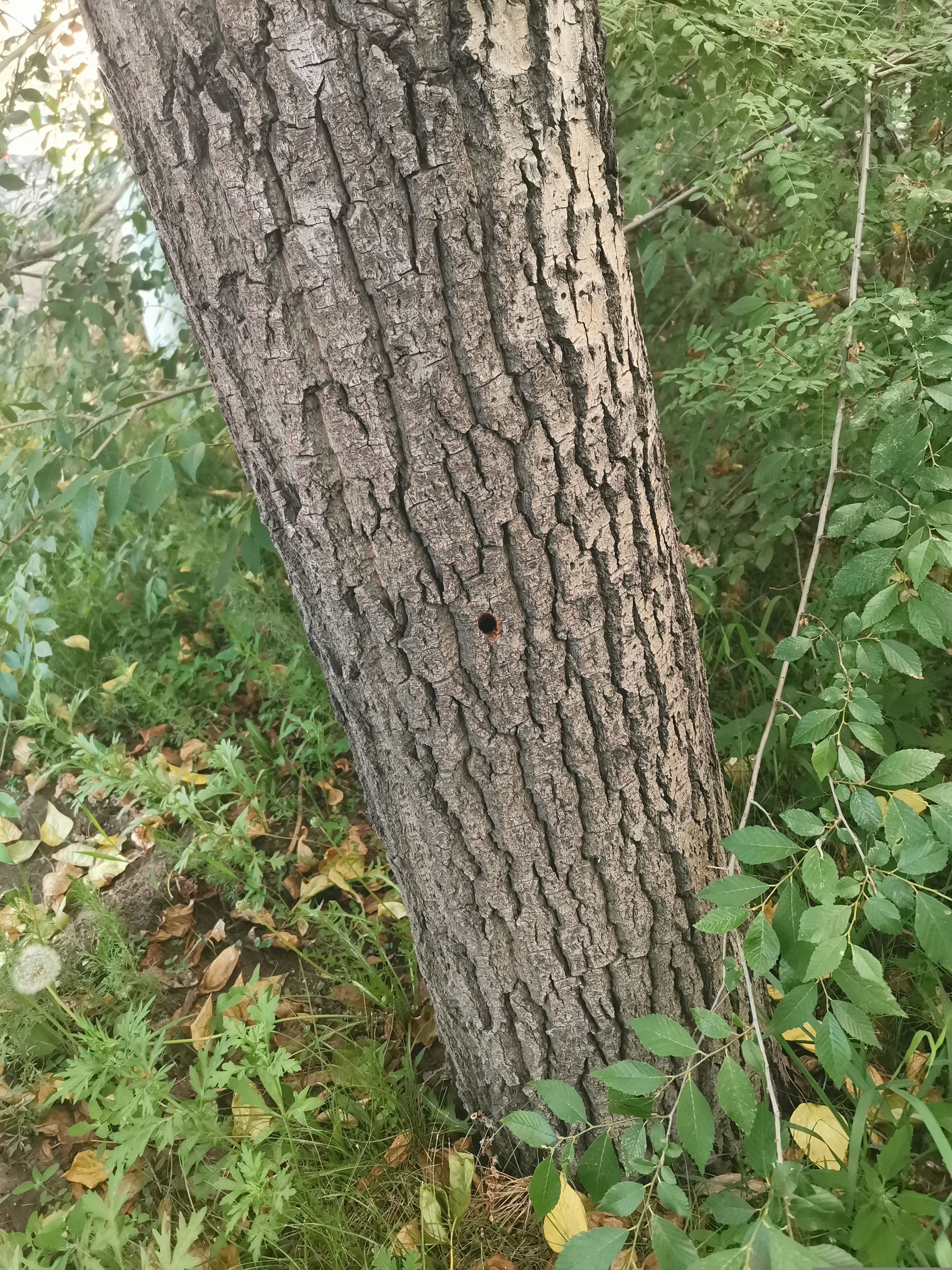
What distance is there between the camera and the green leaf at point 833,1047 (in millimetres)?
1077

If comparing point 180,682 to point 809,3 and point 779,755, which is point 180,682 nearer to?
point 779,755

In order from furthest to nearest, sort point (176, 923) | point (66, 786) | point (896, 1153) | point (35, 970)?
point (66, 786), point (176, 923), point (35, 970), point (896, 1153)

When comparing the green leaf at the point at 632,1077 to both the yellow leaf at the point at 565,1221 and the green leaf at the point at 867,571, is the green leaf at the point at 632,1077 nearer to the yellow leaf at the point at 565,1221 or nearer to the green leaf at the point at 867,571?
the yellow leaf at the point at 565,1221

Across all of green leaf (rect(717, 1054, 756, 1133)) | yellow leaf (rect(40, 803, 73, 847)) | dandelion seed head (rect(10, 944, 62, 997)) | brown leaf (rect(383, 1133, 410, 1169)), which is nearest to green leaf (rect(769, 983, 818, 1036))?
green leaf (rect(717, 1054, 756, 1133))

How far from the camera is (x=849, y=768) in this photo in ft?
3.91

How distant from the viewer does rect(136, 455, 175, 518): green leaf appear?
68.5 inches

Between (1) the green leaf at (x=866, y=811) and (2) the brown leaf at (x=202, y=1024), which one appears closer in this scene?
(1) the green leaf at (x=866, y=811)

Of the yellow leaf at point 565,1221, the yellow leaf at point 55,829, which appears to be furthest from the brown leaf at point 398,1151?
the yellow leaf at point 55,829

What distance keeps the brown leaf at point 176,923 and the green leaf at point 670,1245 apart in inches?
64.5

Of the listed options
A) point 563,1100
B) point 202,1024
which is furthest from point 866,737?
point 202,1024

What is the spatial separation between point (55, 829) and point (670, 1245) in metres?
2.26

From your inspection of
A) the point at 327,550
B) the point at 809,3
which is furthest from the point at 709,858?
the point at 809,3

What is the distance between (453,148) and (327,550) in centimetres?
51

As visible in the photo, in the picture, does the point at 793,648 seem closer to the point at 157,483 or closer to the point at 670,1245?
the point at 670,1245
